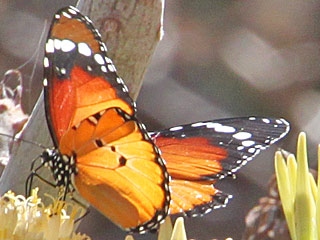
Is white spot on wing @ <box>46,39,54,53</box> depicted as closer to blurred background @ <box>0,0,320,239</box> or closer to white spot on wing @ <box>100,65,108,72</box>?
white spot on wing @ <box>100,65,108,72</box>

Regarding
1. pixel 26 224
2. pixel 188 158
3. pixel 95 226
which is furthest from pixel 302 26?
pixel 26 224

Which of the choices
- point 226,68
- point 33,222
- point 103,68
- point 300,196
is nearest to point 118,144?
point 103,68

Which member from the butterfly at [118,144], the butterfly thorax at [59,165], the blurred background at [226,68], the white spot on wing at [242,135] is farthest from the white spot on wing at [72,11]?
the blurred background at [226,68]

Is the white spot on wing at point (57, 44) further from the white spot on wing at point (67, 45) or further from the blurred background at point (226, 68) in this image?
the blurred background at point (226, 68)

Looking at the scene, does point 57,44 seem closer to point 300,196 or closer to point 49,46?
point 49,46

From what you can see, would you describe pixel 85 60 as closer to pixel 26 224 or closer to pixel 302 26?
pixel 26 224

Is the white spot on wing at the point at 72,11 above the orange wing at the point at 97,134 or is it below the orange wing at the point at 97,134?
above

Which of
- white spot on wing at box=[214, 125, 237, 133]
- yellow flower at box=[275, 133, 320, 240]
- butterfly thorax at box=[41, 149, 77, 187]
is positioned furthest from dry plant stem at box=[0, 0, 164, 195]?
yellow flower at box=[275, 133, 320, 240]
